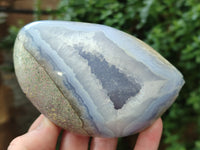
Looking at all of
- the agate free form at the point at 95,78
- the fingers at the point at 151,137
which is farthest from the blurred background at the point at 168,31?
the agate free form at the point at 95,78

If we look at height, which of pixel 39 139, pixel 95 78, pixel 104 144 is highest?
pixel 95 78

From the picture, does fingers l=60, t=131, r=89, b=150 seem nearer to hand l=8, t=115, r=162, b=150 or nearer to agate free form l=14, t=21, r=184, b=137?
hand l=8, t=115, r=162, b=150

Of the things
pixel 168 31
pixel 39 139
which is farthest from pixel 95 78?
pixel 168 31

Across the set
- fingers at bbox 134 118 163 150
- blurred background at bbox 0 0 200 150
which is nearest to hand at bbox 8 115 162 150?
fingers at bbox 134 118 163 150

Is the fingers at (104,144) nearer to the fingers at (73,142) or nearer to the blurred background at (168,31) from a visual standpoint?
the fingers at (73,142)

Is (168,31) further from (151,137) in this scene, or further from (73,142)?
(73,142)

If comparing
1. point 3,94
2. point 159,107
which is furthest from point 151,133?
point 3,94

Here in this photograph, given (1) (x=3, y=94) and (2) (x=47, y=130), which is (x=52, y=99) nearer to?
(2) (x=47, y=130)
